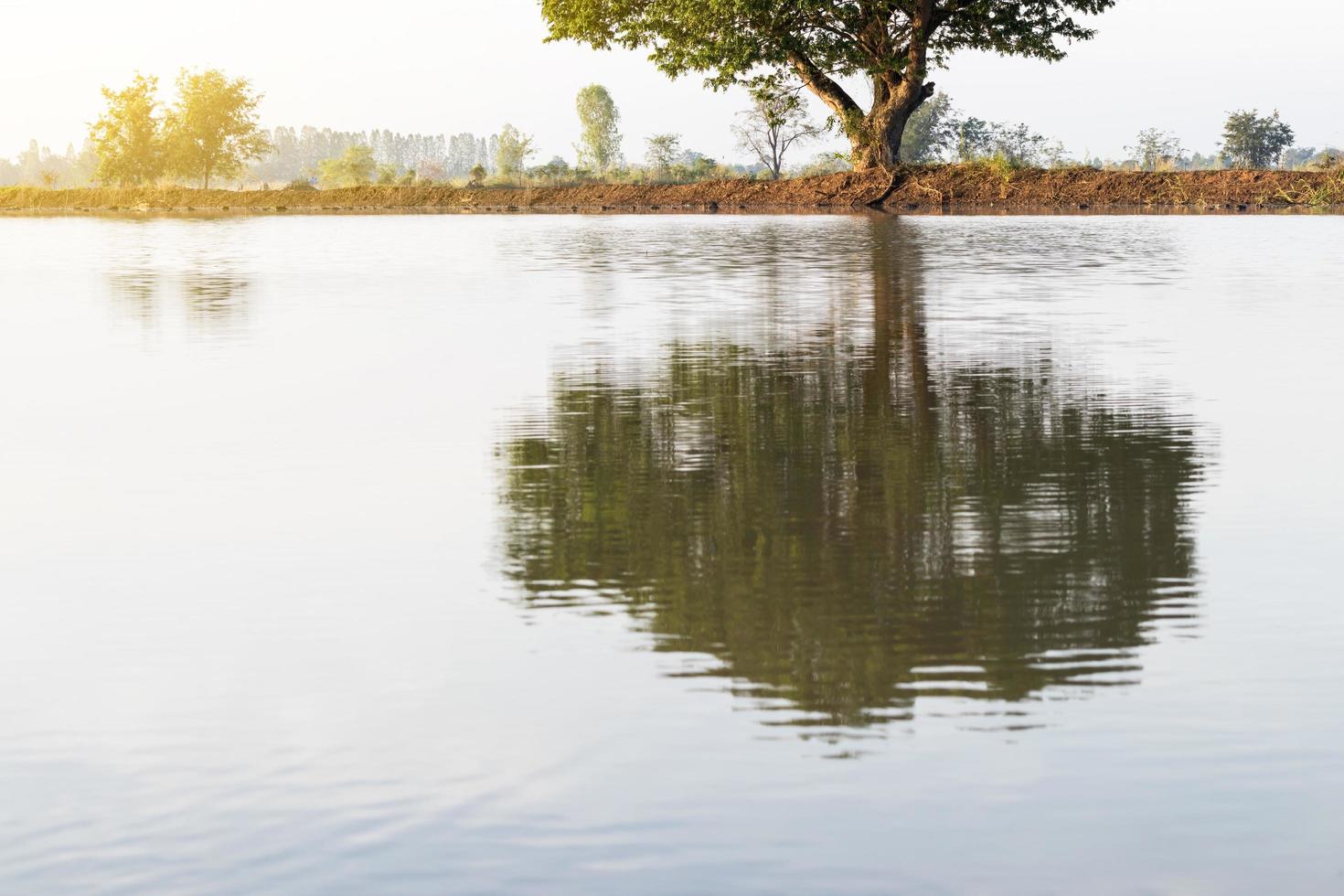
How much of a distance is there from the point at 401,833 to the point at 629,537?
310cm

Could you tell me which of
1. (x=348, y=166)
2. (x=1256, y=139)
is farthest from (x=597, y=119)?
(x=1256, y=139)

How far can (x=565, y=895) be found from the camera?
11.4ft

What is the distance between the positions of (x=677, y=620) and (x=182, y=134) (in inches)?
3948

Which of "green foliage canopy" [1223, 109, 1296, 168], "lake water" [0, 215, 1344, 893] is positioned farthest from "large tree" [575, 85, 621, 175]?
"lake water" [0, 215, 1344, 893]

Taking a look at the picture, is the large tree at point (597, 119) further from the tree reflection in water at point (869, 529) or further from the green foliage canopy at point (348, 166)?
the tree reflection in water at point (869, 529)

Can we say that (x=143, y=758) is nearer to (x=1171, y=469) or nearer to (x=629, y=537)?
(x=629, y=537)

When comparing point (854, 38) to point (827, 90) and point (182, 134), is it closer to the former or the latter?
point (827, 90)

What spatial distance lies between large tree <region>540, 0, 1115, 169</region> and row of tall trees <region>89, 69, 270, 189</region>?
5978cm

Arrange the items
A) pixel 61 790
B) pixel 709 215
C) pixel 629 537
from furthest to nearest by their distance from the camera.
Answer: pixel 709 215 → pixel 629 537 → pixel 61 790

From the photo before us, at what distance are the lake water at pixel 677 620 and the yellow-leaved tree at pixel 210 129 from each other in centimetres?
9076

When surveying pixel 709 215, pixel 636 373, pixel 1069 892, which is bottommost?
pixel 1069 892

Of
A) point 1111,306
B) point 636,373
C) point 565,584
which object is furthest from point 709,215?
point 565,584

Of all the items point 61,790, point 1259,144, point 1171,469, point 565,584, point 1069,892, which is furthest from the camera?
point 1259,144

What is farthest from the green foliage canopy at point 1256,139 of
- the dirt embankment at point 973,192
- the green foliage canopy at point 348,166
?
the green foliage canopy at point 348,166
